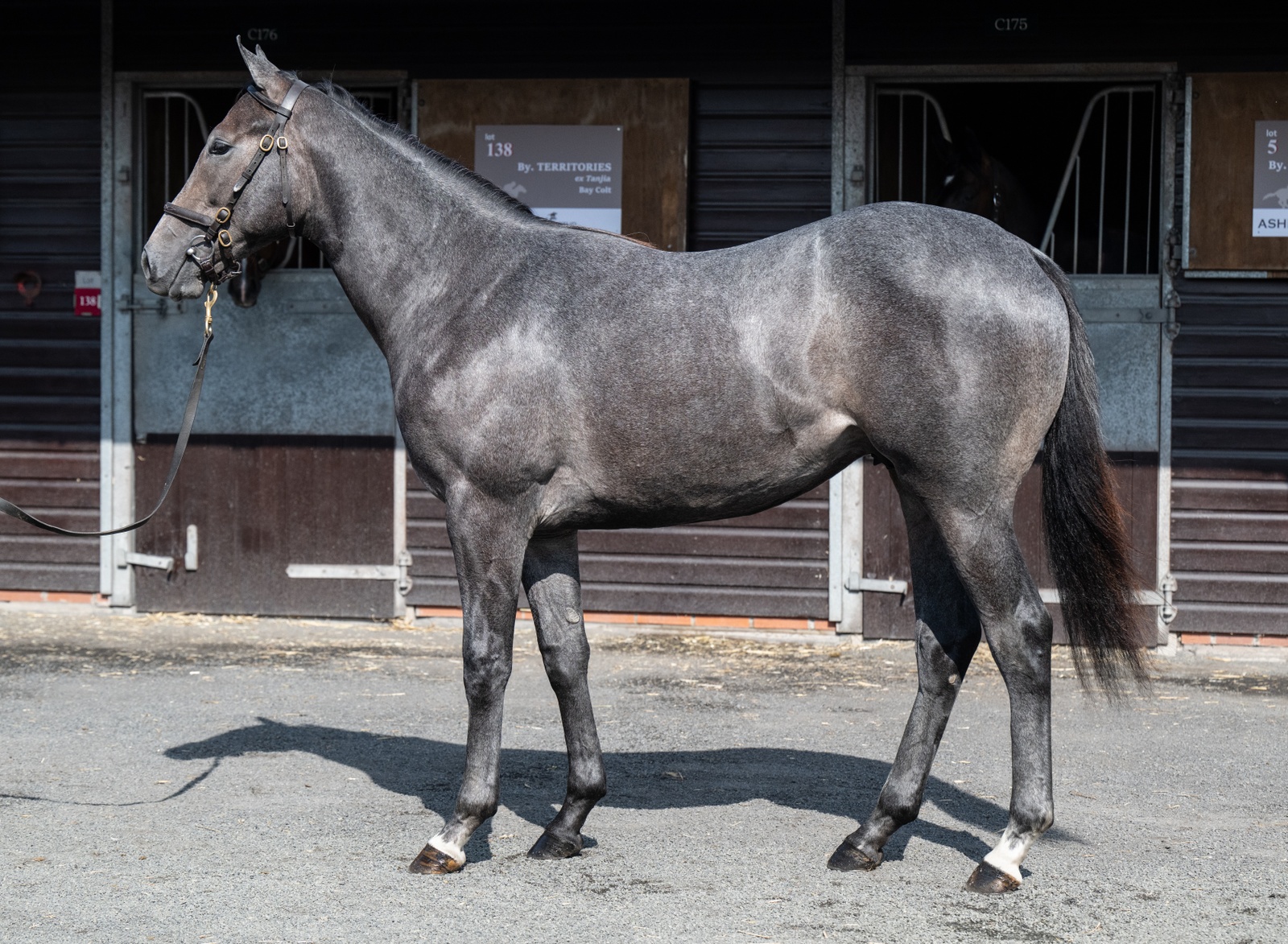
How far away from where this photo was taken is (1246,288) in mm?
7863

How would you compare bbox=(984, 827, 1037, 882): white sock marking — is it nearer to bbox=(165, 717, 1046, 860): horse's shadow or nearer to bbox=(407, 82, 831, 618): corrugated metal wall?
bbox=(165, 717, 1046, 860): horse's shadow

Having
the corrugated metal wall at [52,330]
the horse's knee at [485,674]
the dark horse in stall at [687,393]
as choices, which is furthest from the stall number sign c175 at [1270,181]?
the corrugated metal wall at [52,330]

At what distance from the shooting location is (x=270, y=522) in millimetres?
8672

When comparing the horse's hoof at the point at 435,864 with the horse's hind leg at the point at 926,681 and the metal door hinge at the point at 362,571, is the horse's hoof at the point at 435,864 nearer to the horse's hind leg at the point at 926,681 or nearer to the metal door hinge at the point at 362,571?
the horse's hind leg at the point at 926,681

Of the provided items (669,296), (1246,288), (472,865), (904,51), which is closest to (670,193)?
(904,51)

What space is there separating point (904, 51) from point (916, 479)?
4.74m

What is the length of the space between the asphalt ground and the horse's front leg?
129 mm

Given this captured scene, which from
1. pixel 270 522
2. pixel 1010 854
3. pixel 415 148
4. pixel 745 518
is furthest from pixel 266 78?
pixel 270 522

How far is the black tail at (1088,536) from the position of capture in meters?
4.18

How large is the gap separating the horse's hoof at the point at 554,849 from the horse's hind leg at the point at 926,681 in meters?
0.76

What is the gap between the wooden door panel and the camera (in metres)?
8.58

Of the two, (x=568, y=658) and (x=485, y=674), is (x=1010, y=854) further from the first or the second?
(x=485, y=674)

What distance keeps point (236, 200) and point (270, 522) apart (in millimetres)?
4498

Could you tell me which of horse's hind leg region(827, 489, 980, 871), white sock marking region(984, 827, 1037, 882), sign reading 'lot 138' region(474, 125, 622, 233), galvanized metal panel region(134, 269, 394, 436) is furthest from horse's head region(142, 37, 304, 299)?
galvanized metal panel region(134, 269, 394, 436)
